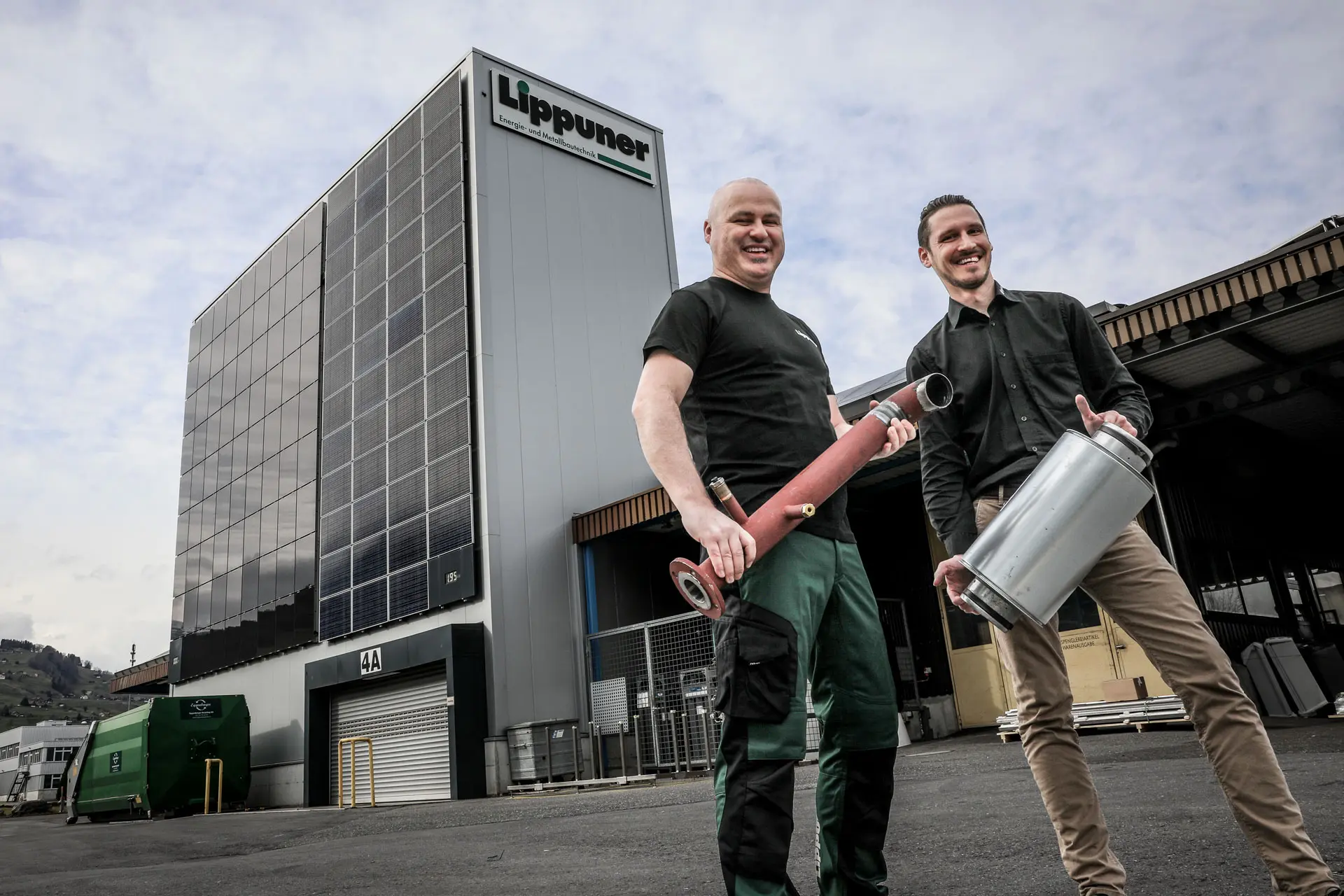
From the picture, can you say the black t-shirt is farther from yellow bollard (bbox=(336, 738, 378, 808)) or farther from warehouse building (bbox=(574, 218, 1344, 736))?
yellow bollard (bbox=(336, 738, 378, 808))

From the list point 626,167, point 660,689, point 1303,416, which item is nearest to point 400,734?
point 660,689

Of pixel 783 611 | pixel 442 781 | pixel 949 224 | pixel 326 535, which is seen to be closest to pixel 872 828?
pixel 783 611

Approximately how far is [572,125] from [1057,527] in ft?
62.5

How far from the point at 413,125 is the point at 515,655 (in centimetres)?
1127

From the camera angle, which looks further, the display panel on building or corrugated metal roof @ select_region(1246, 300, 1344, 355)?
the display panel on building

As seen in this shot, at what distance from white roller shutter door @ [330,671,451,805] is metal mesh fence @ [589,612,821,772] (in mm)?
2745

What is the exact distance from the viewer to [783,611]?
6.60 feet

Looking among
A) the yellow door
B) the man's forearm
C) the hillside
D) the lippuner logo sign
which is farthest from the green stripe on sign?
the hillside

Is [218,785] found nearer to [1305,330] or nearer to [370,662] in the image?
[370,662]

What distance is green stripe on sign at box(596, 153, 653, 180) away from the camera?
2011 centimetres

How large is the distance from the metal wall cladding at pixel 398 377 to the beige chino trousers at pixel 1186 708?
14232 mm

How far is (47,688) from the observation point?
14250 cm

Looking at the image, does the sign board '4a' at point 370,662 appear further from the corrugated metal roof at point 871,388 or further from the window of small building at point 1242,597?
the window of small building at point 1242,597

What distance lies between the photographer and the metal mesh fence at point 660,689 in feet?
46.1
